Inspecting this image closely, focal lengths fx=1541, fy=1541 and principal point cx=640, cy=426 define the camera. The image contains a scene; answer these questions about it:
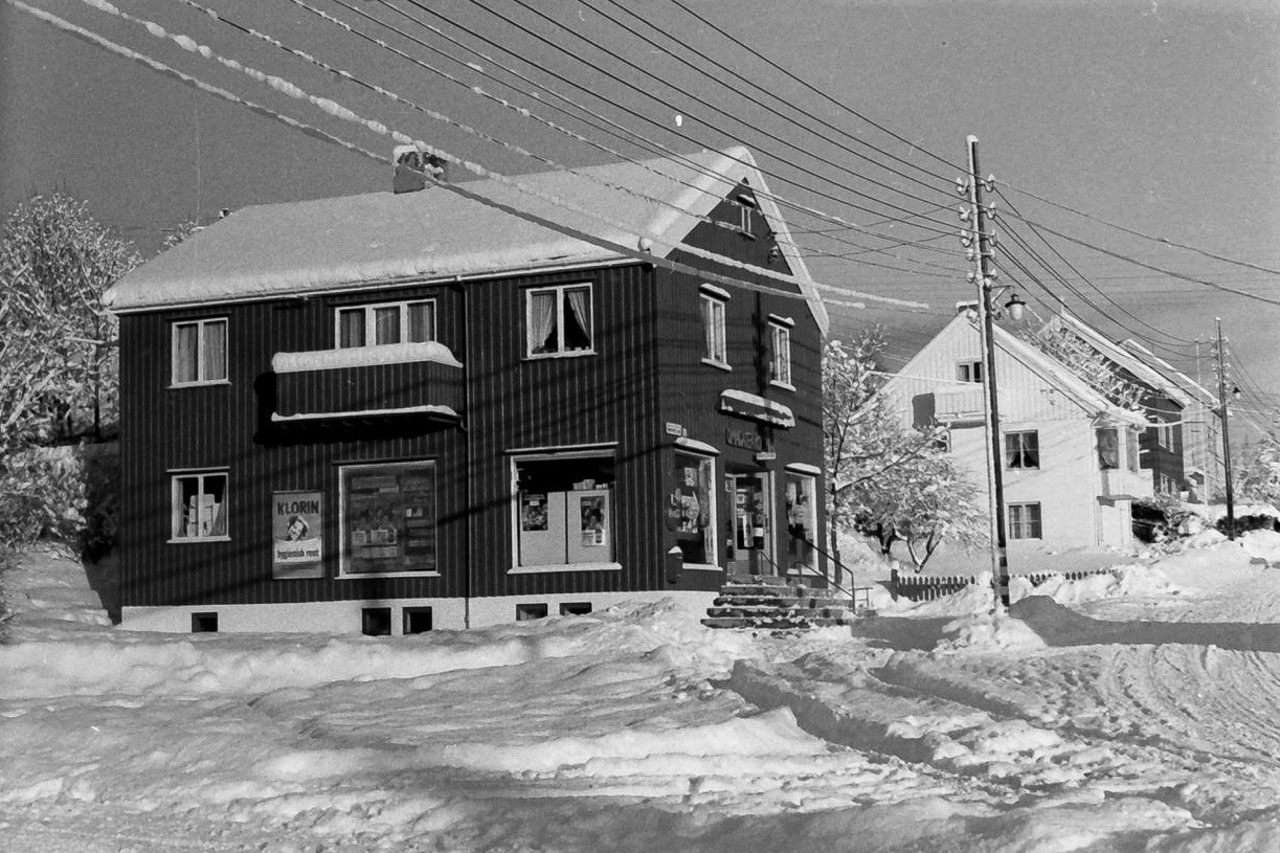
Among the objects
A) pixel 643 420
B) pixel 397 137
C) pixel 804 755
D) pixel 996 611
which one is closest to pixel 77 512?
pixel 643 420

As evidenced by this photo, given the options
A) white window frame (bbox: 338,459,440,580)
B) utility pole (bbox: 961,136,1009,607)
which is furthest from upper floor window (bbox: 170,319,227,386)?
utility pole (bbox: 961,136,1009,607)

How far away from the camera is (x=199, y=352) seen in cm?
2927

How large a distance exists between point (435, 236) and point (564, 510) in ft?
19.1

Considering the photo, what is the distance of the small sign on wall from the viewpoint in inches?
1102

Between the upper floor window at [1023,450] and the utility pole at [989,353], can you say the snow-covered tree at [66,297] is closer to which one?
the utility pole at [989,353]

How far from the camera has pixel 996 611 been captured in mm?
26234

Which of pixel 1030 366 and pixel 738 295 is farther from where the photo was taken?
pixel 1030 366

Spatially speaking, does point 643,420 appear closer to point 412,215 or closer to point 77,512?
point 412,215

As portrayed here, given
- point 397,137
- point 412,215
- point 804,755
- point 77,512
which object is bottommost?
point 804,755

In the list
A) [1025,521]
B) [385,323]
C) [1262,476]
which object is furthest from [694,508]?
[1262,476]

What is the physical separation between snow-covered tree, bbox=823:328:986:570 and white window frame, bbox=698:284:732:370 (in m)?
18.1

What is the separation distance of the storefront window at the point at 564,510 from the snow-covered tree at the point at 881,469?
66.7 ft

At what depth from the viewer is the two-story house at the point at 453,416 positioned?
26.4 meters

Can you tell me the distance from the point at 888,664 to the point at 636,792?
8745 millimetres
